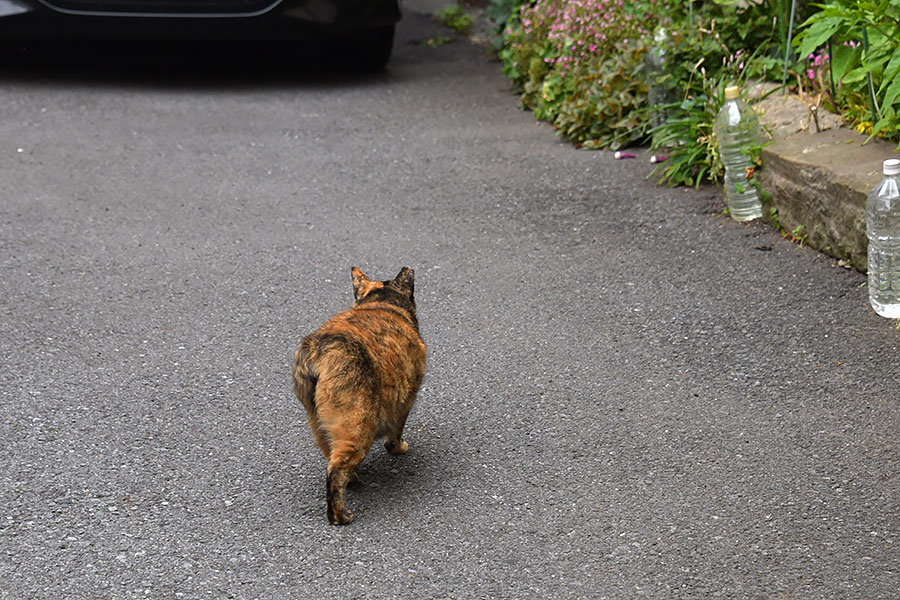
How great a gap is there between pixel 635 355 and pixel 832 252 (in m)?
1.40

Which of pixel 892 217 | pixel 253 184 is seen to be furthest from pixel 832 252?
pixel 253 184

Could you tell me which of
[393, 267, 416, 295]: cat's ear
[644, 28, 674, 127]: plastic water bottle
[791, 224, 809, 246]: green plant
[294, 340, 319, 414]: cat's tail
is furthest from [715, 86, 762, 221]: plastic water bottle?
[294, 340, 319, 414]: cat's tail

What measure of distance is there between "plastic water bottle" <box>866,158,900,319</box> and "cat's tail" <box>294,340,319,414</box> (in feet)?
8.81

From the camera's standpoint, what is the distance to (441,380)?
4383 mm

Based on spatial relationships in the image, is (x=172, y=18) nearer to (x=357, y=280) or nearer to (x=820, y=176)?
(x=357, y=280)

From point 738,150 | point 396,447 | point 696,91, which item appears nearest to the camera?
point 396,447

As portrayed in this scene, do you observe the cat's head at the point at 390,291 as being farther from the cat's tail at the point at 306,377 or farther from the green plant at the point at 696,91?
the green plant at the point at 696,91

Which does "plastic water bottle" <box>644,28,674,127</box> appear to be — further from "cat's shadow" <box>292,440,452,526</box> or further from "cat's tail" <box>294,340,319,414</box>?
"cat's tail" <box>294,340,319,414</box>

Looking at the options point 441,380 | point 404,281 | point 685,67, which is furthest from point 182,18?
point 404,281

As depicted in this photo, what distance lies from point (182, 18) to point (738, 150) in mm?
4275

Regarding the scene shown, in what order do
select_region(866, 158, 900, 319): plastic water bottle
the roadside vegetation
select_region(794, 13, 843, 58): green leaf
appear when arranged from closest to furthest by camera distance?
select_region(866, 158, 900, 319): plastic water bottle < select_region(794, 13, 843, 58): green leaf < the roadside vegetation

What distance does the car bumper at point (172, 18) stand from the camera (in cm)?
784

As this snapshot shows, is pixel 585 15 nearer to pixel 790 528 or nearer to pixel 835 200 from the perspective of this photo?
pixel 835 200

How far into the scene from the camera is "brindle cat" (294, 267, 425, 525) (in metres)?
3.24
